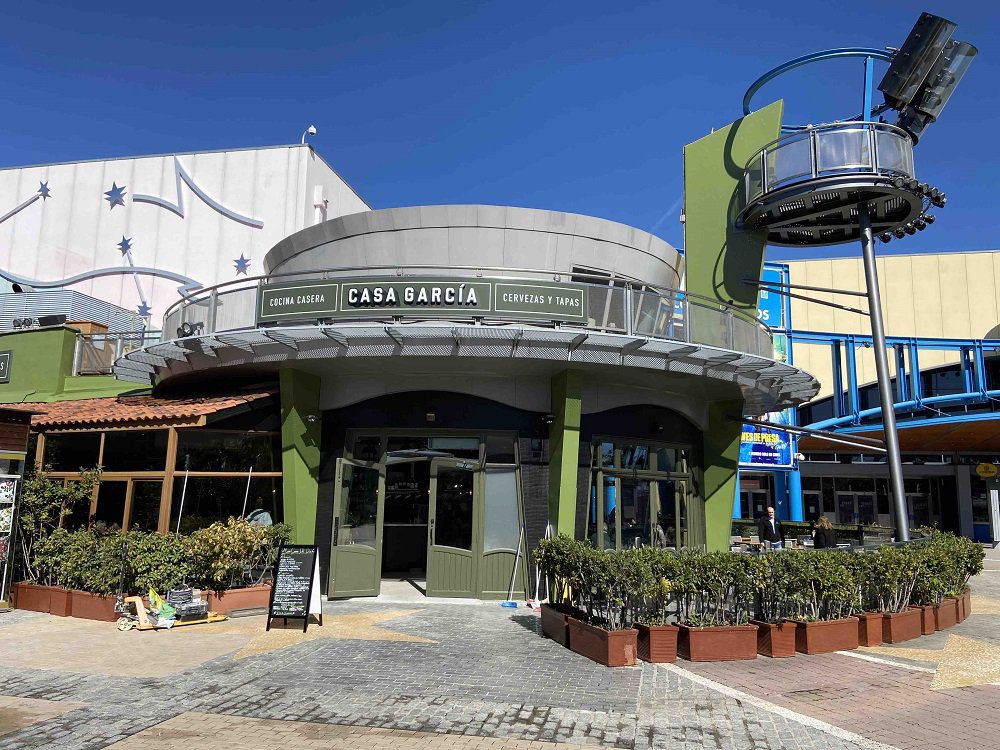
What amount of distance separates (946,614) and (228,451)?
12.3 m

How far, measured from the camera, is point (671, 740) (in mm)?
6105

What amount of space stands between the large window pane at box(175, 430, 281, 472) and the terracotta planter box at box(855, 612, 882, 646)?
10.2 metres

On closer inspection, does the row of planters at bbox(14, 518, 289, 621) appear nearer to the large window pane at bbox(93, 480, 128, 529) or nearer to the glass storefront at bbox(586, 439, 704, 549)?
the large window pane at bbox(93, 480, 128, 529)

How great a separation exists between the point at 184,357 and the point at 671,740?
37.7 ft

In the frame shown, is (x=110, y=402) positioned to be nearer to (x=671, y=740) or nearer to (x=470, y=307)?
(x=470, y=307)

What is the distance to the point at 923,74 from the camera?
1442 centimetres

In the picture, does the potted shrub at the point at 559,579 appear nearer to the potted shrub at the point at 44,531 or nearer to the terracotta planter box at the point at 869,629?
the terracotta planter box at the point at 869,629

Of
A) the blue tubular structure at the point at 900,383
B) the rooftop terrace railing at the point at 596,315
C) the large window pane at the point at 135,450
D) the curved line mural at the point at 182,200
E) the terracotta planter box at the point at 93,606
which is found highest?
the curved line mural at the point at 182,200

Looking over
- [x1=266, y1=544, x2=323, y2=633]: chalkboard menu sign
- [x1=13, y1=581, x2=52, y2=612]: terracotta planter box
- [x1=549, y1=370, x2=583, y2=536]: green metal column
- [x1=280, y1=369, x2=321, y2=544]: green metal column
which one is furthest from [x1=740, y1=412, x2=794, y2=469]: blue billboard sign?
[x1=13, y1=581, x2=52, y2=612]: terracotta planter box

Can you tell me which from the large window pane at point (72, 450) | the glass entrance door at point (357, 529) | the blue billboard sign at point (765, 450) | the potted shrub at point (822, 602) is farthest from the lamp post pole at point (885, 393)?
the large window pane at point (72, 450)

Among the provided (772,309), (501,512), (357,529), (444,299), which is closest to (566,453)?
(501,512)

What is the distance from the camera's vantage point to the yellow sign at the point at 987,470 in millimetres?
36812

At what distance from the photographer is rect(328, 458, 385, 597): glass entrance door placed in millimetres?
13133

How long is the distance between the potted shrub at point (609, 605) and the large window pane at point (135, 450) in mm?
8170
